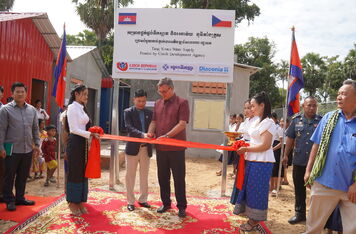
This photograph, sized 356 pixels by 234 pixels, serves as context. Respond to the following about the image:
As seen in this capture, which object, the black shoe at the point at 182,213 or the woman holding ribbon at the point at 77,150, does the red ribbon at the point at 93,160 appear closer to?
the woman holding ribbon at the point at 77,150

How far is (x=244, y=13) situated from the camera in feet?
64.2

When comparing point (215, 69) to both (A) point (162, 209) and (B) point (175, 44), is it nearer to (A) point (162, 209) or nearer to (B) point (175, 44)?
(B) point (175, 44)

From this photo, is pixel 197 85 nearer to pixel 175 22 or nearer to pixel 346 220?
pixel 175 22

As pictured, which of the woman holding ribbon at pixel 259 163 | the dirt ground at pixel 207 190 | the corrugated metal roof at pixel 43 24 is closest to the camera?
the woman holding ribbon at pixel 259 163

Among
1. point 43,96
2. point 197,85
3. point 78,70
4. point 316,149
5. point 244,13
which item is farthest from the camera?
point 244,13

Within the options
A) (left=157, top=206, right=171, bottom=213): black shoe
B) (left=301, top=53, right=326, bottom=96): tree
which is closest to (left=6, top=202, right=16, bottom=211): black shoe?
(left=157, top=206, right=171, bottom=213): black shoe

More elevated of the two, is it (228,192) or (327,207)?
(327,207)

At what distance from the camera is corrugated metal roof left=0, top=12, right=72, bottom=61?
765cm

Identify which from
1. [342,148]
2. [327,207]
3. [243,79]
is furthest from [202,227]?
[243,79]

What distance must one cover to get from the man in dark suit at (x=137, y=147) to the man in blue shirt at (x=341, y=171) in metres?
2.39

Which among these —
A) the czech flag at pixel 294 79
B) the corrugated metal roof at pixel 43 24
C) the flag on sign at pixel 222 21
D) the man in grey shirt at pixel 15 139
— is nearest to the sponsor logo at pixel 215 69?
the flag on sign at pixel 222 21

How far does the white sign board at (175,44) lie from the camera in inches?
208

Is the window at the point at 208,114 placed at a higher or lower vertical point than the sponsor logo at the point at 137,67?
lower

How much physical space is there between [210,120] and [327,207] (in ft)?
24.5
